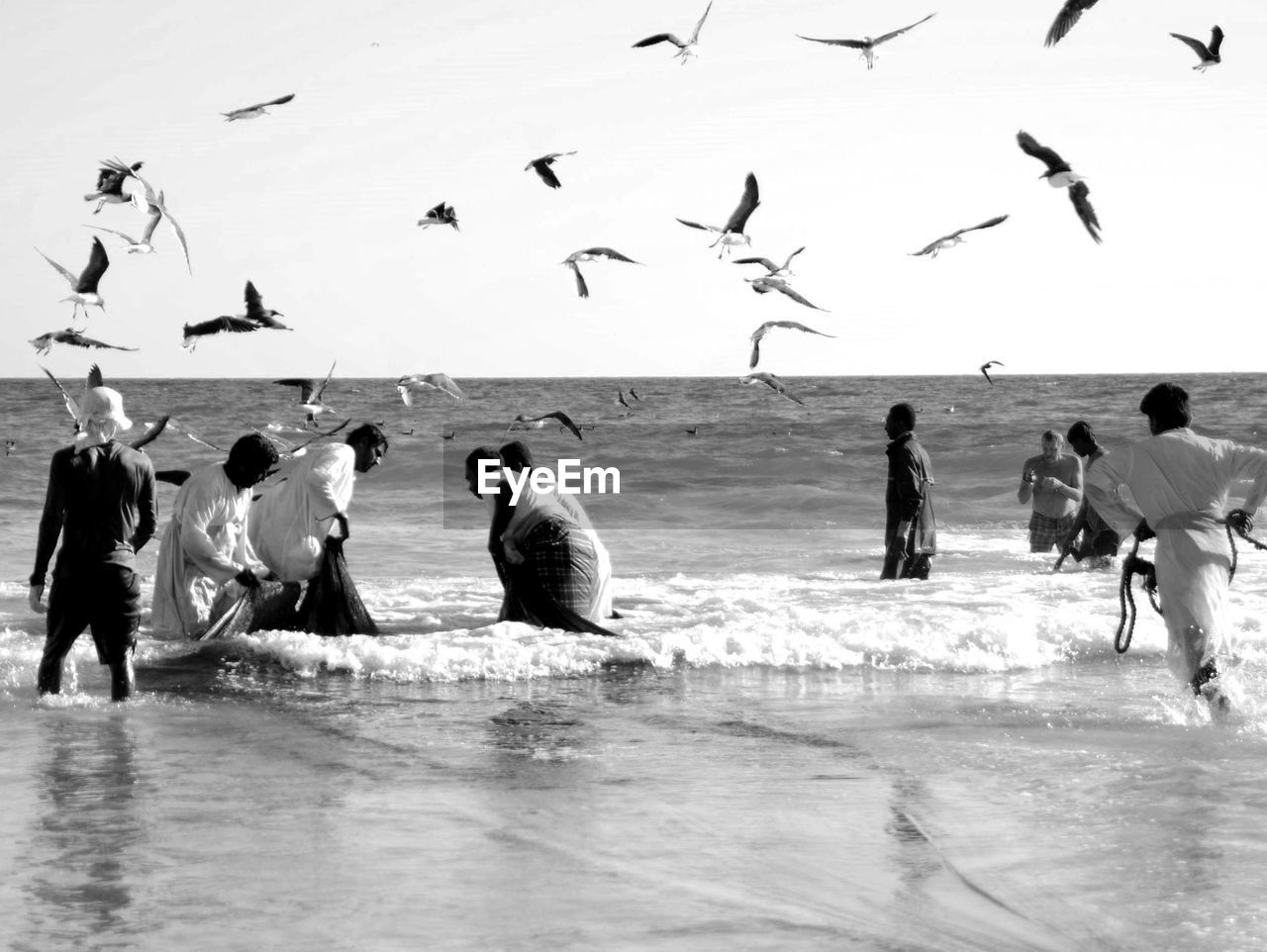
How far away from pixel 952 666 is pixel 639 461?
68.5 ft

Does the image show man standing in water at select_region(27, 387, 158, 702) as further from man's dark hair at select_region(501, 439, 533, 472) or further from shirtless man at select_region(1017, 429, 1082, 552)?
shirtless man at select_region(1017, 429, 1082, 552)

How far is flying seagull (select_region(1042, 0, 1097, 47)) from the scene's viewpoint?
1073 cm

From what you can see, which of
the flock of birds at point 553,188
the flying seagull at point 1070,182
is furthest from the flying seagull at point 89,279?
the flying seagull at point 1070,182

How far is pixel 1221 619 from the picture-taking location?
6.22 metres

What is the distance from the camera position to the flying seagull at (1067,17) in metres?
10.7

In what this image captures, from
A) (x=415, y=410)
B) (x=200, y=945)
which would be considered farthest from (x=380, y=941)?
(x=415, y=410)

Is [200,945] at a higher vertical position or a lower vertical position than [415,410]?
lower

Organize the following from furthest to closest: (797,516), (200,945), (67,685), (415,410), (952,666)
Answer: (415,410) → (797,516) → (952,666) → (67,685) → (200,945)

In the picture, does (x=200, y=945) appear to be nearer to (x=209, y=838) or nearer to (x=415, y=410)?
(x=209, y=838)

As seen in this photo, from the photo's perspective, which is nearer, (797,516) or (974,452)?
(797,516)

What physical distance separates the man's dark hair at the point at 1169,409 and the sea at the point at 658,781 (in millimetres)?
1195

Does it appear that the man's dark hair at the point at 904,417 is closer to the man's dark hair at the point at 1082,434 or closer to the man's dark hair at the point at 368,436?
the man's dark hair at the point at 1082,434

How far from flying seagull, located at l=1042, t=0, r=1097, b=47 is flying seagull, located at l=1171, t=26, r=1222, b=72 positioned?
8.21 feet

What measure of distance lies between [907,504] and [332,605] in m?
5.16
